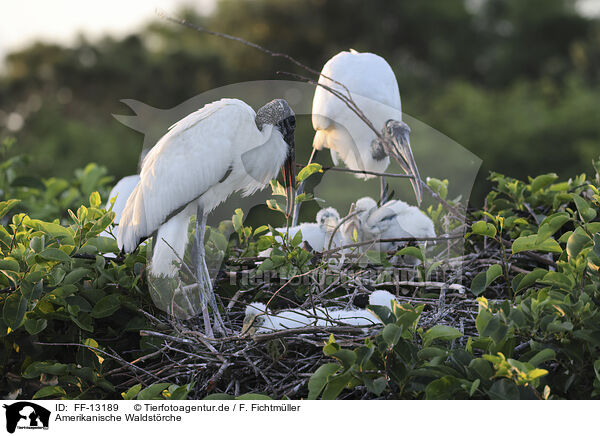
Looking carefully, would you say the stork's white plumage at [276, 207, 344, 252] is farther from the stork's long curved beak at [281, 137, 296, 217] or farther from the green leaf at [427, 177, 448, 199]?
the green leaf at [427, 177, 448, 199]

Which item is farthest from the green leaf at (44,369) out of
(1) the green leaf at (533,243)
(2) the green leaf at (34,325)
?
(1) the green leaf at (533,243)

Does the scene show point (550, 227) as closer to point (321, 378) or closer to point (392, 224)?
point (321, 378)

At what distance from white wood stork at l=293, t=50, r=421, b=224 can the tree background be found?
1.98m

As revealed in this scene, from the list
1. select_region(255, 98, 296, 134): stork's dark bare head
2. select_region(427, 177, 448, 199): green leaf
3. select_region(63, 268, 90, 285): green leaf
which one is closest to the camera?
select_region(63, 268, 90, 285): green leaf

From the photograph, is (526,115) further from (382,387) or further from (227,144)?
(382,387)

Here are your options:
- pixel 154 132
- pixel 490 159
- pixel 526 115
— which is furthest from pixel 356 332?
pixel 526 115

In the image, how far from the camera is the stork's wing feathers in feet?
8.77

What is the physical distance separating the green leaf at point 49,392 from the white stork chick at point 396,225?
1544mm

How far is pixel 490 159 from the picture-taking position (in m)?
12.1

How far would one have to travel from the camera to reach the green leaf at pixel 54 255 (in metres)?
2.10

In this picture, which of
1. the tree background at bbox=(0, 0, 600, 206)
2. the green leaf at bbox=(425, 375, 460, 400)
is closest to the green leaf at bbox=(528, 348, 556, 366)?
the green leaf at bbox=(425, 375, 460, 400)

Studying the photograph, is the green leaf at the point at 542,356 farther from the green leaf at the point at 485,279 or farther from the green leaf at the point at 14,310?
the green leaf at the point at 14,310

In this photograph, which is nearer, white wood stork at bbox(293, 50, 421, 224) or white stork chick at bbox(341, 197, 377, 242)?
white stork chick at bbox(341, 197, 377, 242)

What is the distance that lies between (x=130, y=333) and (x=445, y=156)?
3.00m
